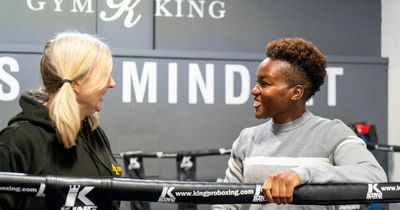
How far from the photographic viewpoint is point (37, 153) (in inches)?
50.3

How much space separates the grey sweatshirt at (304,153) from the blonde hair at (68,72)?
52 centimetres

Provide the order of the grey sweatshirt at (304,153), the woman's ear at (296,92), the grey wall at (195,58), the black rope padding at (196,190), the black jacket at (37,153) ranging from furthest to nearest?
the grey wall at (195,58) < the woman's ear at (296,92) < the grey sweatshirt at (304,153) < the black jacket at (37,153) < the black rope padding at (196,190)

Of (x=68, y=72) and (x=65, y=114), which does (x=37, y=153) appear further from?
(x=68, y=72)

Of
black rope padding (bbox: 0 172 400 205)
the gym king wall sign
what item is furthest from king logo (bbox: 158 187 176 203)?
the gym king wall sign

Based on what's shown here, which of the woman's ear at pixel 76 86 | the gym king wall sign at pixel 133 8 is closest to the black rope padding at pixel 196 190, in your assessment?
the woman's ear at pixel 76 86

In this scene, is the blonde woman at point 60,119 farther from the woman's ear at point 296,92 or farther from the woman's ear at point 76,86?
the woman's ear at point 296,92

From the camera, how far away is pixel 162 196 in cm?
120

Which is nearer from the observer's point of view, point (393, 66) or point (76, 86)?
point (76, 86)

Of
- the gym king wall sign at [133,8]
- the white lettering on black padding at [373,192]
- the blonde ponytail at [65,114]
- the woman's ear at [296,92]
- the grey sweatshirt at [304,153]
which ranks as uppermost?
the gym king wall sign at [133,8]

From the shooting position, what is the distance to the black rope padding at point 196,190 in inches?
44.1

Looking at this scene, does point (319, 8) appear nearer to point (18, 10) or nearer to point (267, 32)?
point (267, 32)

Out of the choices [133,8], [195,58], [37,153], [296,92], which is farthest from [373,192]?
[133,8]

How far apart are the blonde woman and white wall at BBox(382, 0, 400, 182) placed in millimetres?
3421

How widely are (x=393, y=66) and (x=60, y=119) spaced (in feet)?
12.1
